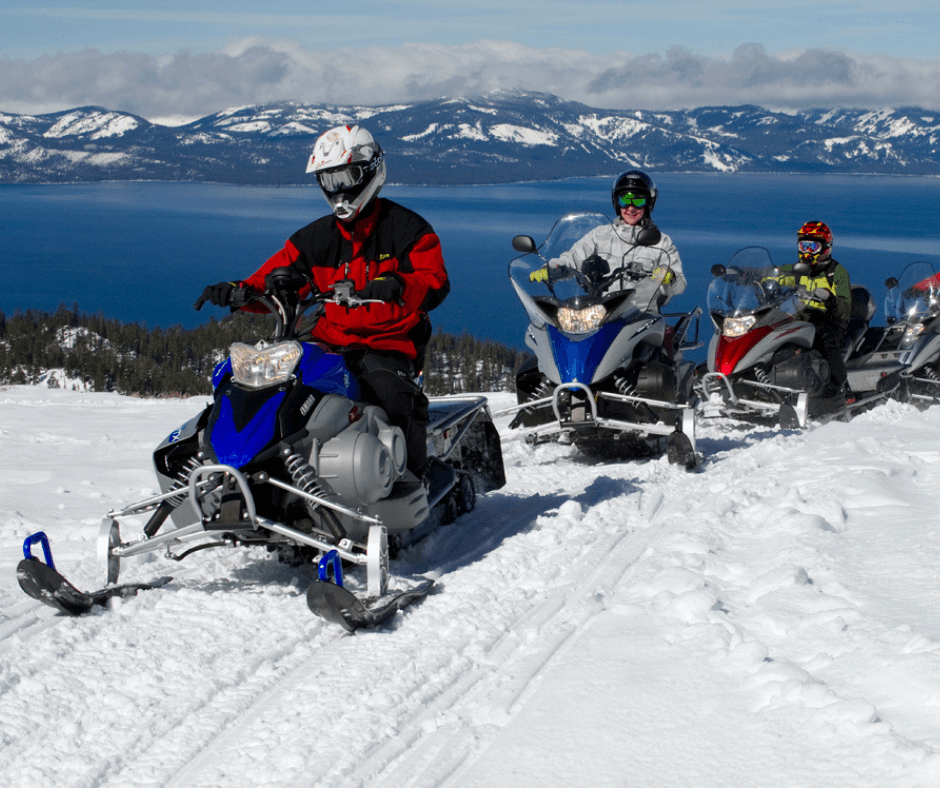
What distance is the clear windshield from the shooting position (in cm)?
841

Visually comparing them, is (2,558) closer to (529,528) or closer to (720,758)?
(529,528)

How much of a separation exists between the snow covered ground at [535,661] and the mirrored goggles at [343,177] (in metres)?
1.70

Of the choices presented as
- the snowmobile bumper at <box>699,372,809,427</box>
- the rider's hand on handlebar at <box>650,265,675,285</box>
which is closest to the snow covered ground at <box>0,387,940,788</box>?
the rider's hand on handlebar at <box>650,265,675,285</box>

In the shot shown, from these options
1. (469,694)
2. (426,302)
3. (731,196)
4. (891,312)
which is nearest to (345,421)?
(426,302)

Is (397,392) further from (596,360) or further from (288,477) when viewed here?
(596,360)

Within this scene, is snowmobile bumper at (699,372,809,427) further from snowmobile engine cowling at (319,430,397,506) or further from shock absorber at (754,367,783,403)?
snowmobile engine cowling at (319,430,397,506)

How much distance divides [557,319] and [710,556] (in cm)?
282

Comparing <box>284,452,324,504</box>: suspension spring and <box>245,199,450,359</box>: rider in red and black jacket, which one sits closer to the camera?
<box>284,452,324,504</box>: suspension spring

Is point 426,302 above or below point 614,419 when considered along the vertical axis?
above

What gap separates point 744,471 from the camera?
6.16 m

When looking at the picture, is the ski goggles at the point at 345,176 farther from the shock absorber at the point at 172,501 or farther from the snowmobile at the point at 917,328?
the snowmobile at the point at 917,328

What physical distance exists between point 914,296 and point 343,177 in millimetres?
8128

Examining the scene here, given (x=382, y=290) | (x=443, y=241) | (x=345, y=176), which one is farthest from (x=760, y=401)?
(x=443, y=241)

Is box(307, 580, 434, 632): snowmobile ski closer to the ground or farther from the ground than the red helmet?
closer to the ground
